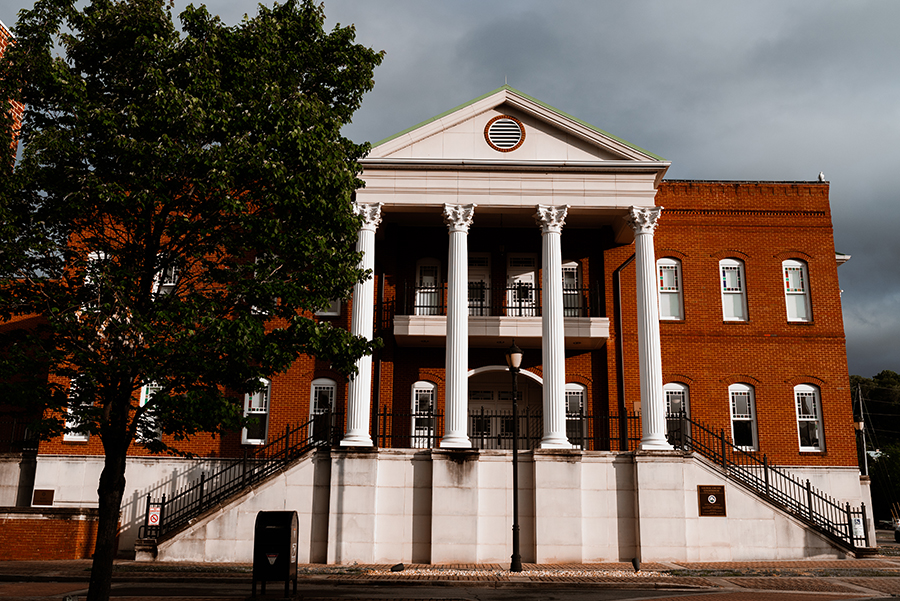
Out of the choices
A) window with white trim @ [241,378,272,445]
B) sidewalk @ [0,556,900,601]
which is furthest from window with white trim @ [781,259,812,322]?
window with white trim @ [241,378,272,445]

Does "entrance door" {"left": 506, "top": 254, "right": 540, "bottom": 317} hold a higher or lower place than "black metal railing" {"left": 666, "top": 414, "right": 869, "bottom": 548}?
higher

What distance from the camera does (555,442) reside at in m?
20.3

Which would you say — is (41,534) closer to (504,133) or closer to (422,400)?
(422,400)

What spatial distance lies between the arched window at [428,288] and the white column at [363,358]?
284 centimetres

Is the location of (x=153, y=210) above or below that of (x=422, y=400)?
above

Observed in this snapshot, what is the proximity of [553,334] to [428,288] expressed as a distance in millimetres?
5185

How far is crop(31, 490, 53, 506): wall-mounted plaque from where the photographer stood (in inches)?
899

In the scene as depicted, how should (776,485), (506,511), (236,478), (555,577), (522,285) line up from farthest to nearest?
1. (522,285)
2. (776,485)
3. (506,511)
4. (236,478)
5. (555,577)

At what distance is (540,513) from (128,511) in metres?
12.7

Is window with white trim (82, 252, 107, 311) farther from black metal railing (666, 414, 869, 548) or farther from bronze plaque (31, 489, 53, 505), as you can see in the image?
black metal railing (666, 414, 869, 548)

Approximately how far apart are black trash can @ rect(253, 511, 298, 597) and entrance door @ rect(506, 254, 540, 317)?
13.0m

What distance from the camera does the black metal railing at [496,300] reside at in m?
24.7

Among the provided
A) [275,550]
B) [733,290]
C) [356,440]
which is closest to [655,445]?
[733,290]

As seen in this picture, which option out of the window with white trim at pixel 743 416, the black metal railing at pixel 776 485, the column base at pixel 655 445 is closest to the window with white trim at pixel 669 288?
the window with white trim at pixel 743 416
